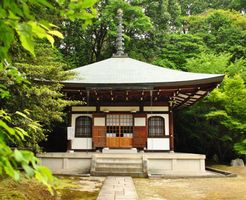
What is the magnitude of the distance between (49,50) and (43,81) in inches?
75.2

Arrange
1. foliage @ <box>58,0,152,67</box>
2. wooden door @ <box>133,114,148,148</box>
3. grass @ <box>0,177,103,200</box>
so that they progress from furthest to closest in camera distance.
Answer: foliage @ <box>58,0,152,67</box> → wooden door @ <box>133,114,148,148</box> → grass @ <box>0,177,103,200</box>

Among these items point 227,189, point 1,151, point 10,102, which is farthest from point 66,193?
point 1,151

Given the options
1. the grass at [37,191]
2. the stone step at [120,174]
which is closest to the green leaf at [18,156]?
the grass at [37,191]

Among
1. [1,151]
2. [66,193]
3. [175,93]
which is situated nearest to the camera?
[1,151]

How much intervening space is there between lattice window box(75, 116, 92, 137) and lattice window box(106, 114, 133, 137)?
0.97 meters

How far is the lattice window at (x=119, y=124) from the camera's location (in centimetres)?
1554

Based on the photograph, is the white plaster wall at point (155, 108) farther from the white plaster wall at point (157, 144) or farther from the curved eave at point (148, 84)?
the curved eave at point (148, 84)

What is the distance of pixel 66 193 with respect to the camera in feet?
25.9

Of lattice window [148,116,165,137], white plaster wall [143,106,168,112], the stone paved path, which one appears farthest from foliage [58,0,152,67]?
the stone paved path

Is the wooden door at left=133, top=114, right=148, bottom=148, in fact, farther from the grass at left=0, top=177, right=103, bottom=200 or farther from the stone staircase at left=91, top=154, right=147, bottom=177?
the grass at left=0, top=177, right=103, bottom=200

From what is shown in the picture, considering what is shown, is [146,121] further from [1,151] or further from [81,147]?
[1,151]

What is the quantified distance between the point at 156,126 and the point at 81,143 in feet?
12.9

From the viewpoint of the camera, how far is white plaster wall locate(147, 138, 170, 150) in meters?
15.4

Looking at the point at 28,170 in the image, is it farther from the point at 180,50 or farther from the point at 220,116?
the point at 180,50
